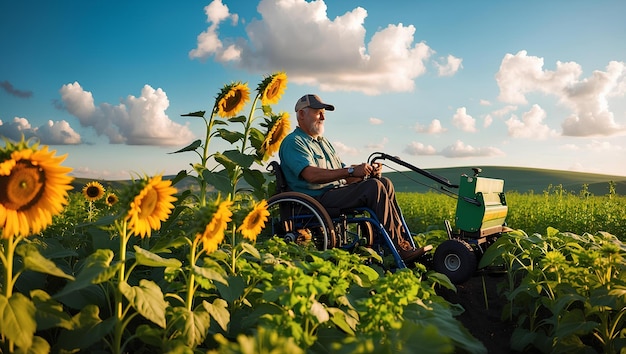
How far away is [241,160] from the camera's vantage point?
3684 millimetres

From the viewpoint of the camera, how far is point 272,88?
4.23 m

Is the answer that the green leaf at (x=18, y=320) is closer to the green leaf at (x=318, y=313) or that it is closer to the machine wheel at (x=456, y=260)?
the green leaf at (x=318, y=313)

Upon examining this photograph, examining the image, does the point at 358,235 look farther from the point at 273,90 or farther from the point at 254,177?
the point at 273,90

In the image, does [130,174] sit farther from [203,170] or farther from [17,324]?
[203,170]

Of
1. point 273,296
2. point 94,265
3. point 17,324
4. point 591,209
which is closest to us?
point 17,324

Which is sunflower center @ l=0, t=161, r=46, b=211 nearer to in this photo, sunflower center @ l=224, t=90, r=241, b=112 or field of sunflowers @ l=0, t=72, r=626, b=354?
field of sunflowers @ l=0, t=72, r=626, b=354

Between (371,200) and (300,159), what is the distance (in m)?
0.75

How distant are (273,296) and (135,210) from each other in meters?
0.61

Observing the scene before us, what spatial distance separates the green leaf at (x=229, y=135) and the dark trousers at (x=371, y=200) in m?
1.04

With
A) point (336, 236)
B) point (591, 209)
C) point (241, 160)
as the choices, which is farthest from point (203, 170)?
point (591, 209)

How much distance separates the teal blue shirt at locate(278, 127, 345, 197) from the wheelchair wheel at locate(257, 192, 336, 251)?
246 millimetres

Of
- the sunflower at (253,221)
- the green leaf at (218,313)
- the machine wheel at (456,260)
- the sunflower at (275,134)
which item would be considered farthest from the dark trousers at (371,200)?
the green leaf at (218,313)

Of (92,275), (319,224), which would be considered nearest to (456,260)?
(319,224)

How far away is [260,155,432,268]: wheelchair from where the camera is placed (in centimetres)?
421
